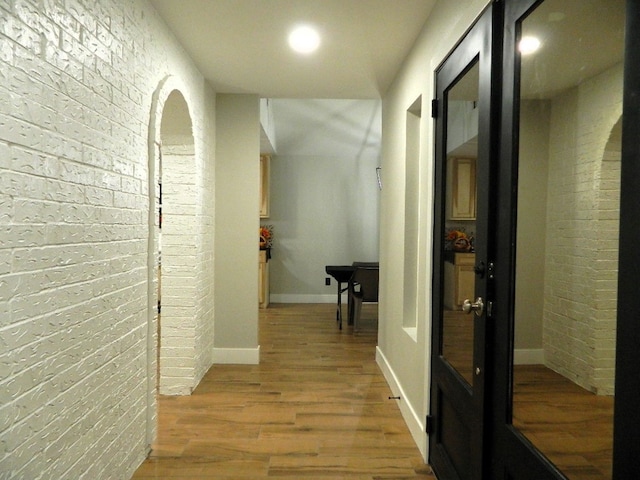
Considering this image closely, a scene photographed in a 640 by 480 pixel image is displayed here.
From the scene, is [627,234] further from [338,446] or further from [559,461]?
[338,446]

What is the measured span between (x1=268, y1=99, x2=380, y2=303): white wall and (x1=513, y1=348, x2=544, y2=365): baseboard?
6132mm

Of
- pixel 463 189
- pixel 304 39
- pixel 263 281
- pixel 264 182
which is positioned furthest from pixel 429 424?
pixel 264 182

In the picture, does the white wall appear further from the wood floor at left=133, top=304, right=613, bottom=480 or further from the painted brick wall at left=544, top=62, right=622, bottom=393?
the painted brick wall at left=544, top=62, right=622, bottom=393

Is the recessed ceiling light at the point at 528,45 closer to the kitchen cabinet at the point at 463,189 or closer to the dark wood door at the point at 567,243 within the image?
the dark wood door at the point at 567,243

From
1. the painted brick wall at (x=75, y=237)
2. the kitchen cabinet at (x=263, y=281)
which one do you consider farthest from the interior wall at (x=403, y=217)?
the kitchen cabinet at (x=263, y=281)

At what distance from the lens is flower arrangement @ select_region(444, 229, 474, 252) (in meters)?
1.89

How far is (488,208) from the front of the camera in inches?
62.7

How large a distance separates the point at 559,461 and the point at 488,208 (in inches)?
31.7

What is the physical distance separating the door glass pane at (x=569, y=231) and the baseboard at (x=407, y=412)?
1.19 meters

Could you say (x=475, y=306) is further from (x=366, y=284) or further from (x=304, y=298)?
(x=304, y=298)

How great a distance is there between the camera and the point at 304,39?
2.83 m

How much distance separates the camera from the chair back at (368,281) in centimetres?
527

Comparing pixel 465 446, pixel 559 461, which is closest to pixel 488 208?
pixel 559 461

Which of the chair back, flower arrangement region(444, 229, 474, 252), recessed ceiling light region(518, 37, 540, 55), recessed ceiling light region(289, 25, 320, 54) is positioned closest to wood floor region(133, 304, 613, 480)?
flower arrangement region(444, 229, 474, 252)
